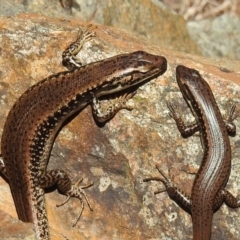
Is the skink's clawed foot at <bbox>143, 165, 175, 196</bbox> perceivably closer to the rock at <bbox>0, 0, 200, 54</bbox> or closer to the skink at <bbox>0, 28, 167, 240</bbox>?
the skink at <bbox>0, 28, 167, 240</bbox>

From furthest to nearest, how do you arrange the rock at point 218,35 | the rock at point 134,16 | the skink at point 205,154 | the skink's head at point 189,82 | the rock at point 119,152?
1. the rock at point 218,35
2. the rock at point 134,16
3. the skink's head at point 189,82
4. the rock at point 119,152
5. the skink at point 205,154

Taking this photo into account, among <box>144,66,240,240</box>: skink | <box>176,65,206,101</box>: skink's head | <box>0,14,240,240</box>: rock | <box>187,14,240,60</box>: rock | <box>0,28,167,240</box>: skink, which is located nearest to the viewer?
<box>0,28,167,240</box>: skink

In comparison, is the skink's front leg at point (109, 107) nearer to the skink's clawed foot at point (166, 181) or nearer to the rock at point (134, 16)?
the skink's clawed foot at point (166, 181)

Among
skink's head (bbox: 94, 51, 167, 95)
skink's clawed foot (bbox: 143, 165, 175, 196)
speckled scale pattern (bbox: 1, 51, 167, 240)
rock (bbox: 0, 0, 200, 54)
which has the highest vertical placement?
rock (bbox: 0, 0, 200, 54)

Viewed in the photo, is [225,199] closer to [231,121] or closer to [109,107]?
[231,121]

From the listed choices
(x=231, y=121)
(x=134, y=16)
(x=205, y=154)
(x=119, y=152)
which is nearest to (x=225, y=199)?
(x=205, y=154)

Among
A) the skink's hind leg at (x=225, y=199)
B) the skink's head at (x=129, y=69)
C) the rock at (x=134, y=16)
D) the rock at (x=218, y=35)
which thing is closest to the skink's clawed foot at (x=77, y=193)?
the skink's head at (x=129, y=69)

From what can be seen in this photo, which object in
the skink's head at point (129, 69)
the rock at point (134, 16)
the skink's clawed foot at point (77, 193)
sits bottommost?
the skink's clawed foot at point (77, 193)

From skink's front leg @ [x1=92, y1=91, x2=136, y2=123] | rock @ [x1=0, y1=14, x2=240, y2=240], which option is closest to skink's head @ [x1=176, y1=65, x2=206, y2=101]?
rock @ [x1=0, y1=14, x2=240, y2=240]
